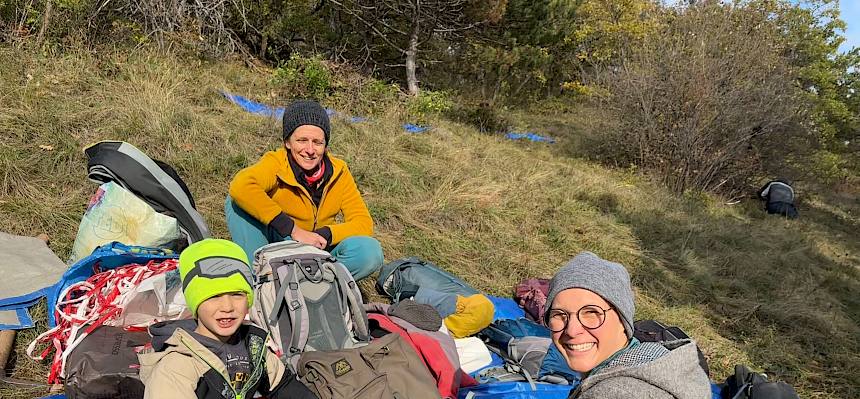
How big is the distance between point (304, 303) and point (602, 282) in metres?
1.59

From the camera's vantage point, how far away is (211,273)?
→ 205cm

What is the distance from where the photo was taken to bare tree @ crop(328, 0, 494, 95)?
10.6 meters

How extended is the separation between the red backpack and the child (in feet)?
2.45

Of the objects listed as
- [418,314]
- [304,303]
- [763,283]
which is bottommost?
[763,283]

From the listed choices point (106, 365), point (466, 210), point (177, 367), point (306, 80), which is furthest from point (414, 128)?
point (177, 367)

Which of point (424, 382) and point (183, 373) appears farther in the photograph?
point (424, 382)

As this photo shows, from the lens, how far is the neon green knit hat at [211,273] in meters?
2.03

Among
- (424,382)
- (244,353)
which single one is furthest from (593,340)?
(244,353)

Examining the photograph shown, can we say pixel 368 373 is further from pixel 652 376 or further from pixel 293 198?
pixel 652 376

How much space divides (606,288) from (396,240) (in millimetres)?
3483

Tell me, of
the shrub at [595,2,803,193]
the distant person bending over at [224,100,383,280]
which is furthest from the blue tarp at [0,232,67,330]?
the shrub at [595,2,803,193]

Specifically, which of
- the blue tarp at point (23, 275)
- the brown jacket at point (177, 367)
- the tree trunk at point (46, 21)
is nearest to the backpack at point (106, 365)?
the brown jacket at point (177, 367)

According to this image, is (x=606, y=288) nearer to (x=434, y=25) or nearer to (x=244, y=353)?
(x=244, y=353)

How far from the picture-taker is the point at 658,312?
4.62m
